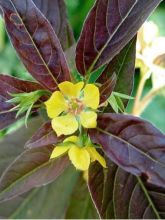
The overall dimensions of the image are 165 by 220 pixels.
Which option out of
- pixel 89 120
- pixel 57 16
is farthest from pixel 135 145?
pixel 57 16

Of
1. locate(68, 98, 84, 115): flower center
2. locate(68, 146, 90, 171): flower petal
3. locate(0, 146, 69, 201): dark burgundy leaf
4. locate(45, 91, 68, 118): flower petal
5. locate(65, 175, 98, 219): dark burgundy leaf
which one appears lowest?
locate(65, 175, 98, 219): dark burgundy leaf

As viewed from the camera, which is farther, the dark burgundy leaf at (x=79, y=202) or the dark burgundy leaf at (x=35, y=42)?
the dark burgundy leaf at (x=79, y=202)

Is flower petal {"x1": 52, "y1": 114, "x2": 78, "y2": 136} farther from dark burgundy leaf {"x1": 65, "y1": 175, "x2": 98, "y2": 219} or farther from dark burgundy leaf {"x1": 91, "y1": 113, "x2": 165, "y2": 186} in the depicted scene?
dark burgundy leaf {"x1": 65, "y1": 175, "x2": 98, "y2": 219}

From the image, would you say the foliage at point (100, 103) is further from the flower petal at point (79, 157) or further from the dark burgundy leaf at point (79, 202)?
the dark burgundy leaf at point (79, 202)

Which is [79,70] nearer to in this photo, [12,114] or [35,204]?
[12,114]

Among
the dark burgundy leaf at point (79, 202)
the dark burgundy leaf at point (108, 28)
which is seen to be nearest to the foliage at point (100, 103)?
the dark burgundy leaf at point (108, 28)

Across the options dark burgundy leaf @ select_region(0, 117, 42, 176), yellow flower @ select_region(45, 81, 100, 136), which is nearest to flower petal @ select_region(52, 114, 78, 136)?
yellow flower @ select_region(45, 81, 100, 136)

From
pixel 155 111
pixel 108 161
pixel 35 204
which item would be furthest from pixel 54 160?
pixel 155 111
